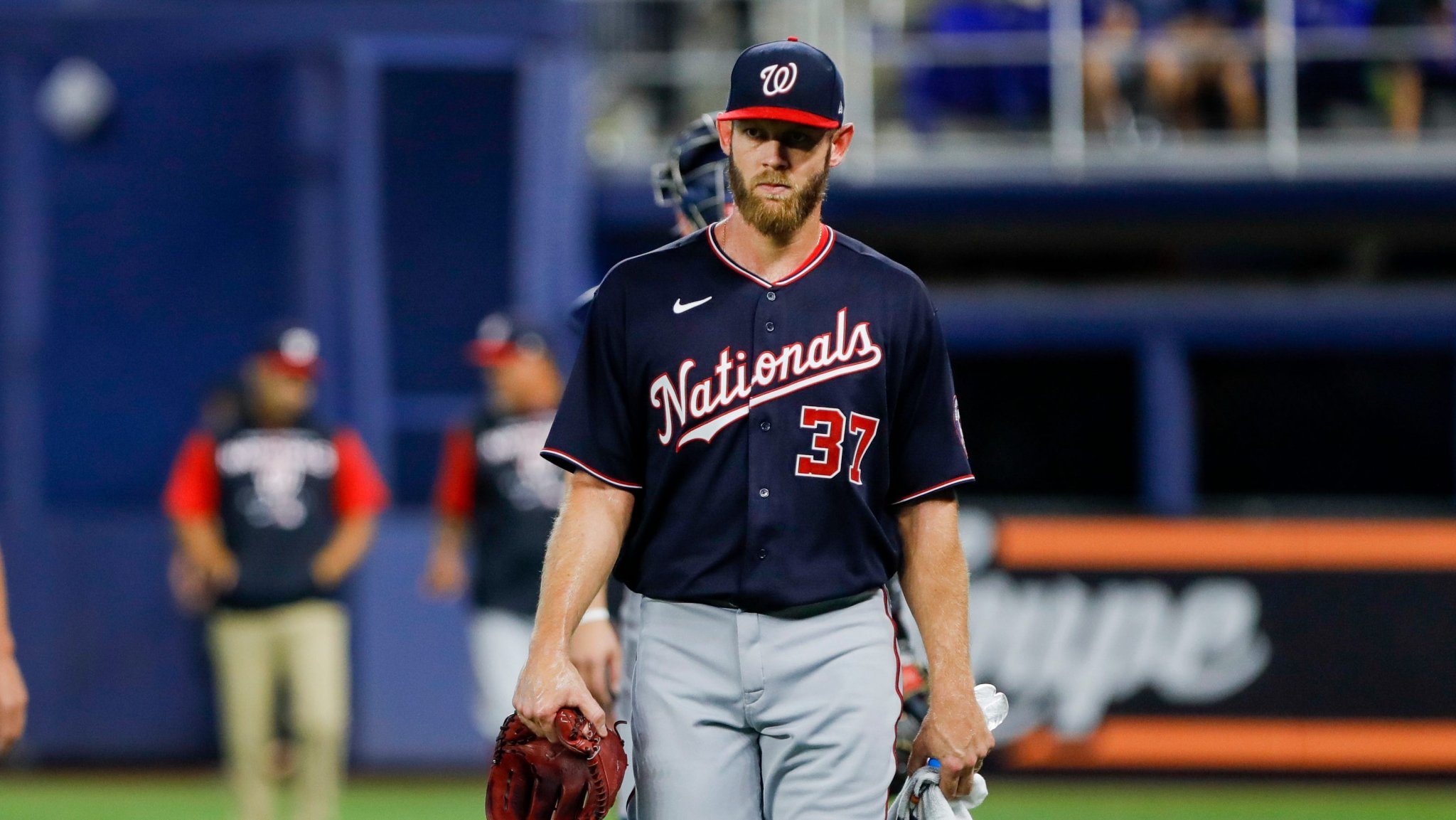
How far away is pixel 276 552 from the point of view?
8.93 m

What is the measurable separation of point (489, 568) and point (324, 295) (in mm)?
3959

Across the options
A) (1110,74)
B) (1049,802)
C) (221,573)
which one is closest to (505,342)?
(221,573)

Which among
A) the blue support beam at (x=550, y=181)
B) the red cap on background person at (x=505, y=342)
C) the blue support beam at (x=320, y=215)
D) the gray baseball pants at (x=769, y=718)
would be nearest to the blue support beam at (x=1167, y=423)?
the blue support beam at (x=550, y=181)

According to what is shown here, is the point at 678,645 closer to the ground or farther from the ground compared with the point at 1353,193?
closer to the ground

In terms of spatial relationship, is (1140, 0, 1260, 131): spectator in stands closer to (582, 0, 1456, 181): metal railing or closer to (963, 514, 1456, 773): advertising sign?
(582, 0, 1456, 181): metal railing

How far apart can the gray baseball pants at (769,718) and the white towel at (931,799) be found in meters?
0.05

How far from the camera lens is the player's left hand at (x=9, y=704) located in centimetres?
409

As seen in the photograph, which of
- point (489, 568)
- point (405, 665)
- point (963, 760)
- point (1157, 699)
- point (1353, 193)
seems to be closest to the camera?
point (963, 760)

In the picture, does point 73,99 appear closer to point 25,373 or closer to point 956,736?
point 25,373

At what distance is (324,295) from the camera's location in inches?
483

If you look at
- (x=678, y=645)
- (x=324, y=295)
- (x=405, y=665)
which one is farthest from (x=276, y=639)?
(x=678, y=645)

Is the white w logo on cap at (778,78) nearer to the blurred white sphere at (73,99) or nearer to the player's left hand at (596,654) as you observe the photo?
the player's left hand at (596,654)

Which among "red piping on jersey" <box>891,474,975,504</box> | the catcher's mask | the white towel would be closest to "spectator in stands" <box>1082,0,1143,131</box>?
the catcher's mask

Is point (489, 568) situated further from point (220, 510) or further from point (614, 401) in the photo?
point (614, 401)
